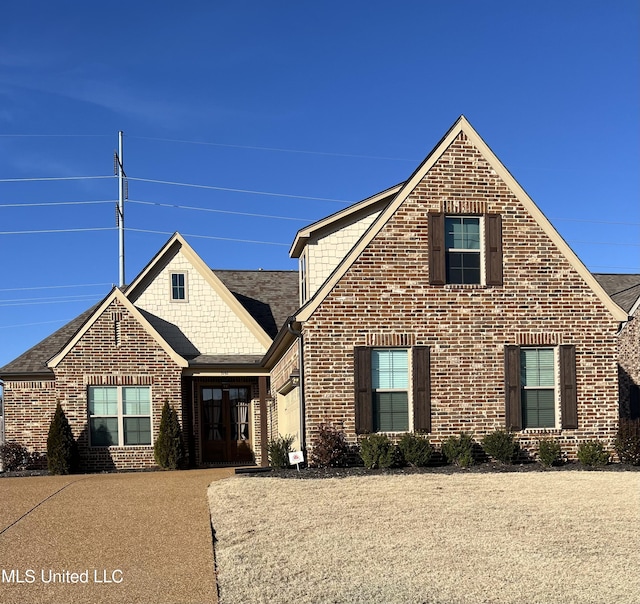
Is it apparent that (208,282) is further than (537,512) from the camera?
Yes

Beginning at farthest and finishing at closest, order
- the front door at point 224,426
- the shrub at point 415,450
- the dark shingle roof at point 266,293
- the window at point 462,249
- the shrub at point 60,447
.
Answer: the dark shingle roof at point 266,293 < the front door at point 224,426 < the shrub at point 60,447 < the window at point 462,249 < the shrub at point 415,450

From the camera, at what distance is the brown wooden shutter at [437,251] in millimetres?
17172

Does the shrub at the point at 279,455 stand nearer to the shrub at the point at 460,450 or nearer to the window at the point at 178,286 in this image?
the shrub at the point at 460,450

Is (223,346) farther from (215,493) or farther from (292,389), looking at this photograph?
(215,493)

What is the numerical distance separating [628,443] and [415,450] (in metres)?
4.46

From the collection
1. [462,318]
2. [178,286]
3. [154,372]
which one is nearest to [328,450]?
[462,318]

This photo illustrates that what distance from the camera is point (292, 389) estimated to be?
1919 centimetres

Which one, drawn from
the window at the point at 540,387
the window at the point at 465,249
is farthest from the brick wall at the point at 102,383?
the window at the point at 540,387

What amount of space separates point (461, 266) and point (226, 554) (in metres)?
9.94

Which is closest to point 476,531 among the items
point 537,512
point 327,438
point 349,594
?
point 537,512

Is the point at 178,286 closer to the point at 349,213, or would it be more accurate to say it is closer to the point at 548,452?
the point at 349,213

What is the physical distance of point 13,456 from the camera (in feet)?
72.6

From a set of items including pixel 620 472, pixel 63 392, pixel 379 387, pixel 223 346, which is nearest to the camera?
pixel 620 472

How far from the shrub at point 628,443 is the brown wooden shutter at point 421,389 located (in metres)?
3.97
